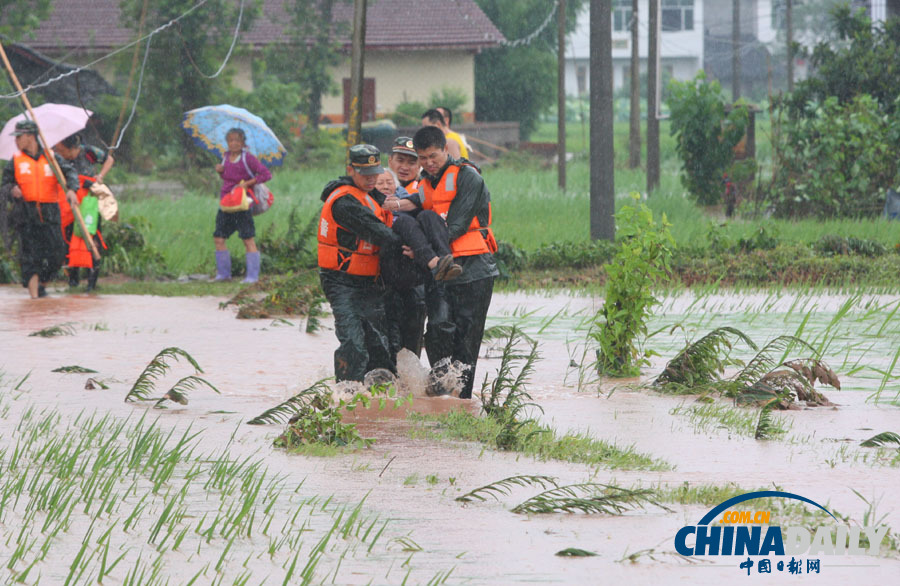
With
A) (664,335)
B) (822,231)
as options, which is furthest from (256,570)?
(822,231)

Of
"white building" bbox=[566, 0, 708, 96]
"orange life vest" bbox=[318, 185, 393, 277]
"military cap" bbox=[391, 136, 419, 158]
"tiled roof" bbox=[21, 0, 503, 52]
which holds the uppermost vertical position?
"white building" bbox=[566, 0, 708, 96]

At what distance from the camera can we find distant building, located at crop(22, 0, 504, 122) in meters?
42.8

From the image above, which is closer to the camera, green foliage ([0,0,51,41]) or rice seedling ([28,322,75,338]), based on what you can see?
rice seedling ([28,322,75,338])

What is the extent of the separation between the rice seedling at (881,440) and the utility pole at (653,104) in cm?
2038

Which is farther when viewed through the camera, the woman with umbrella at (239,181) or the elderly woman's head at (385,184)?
the woman with umbrella at (239,181)

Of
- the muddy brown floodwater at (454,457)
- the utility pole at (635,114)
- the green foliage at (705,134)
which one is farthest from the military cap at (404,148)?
the utility pole at (635,114)

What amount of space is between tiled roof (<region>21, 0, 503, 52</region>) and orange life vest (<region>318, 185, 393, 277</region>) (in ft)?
109

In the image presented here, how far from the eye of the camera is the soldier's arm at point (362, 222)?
8.47 meters

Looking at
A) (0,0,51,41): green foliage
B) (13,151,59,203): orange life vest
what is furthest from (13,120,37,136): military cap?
(0,0,51,41): green foliage

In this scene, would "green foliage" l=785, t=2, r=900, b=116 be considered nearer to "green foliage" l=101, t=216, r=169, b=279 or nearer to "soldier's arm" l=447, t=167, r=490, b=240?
"green foliage" l=101, t=216, r=169, b=279

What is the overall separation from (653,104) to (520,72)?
2209 cm

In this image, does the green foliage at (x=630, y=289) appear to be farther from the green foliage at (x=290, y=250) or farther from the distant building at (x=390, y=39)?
the distant building at (x=390, y=39)

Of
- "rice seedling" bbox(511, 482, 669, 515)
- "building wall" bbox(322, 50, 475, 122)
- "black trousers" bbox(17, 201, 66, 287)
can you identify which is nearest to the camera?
"rice seedling" bbox(511, 482, 669, 515)

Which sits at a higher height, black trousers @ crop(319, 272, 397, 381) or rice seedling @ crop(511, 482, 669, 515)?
black trousers @ crop(319, 272, 397, 381)
